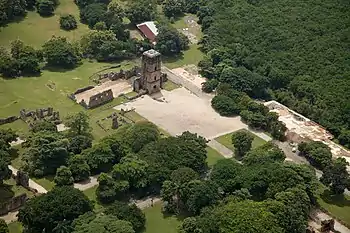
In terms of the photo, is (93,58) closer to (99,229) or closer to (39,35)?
(39,35)

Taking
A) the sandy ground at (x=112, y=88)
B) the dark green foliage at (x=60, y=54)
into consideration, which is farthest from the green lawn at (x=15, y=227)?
the dark green foliage at (x=60, y=54)

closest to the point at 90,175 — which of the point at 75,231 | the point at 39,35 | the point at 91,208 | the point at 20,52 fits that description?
the point at 91,208

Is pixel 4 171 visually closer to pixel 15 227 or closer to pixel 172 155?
pixel 15 227

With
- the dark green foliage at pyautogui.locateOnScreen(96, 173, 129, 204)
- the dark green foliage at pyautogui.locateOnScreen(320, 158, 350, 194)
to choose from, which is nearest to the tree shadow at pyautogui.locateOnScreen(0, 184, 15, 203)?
the dark green foliage at pyautogui.locateOnScreen(96, 173, 129, 204)

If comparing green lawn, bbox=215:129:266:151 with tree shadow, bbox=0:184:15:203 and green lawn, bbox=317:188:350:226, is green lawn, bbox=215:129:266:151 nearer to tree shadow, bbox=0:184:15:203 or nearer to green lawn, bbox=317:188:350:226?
green lawn, bbox=317:188:350:226

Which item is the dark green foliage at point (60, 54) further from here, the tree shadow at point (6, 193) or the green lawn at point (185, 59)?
the tree shadow at point (6, 193)

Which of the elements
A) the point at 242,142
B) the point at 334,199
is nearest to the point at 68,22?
the point at 242,142
